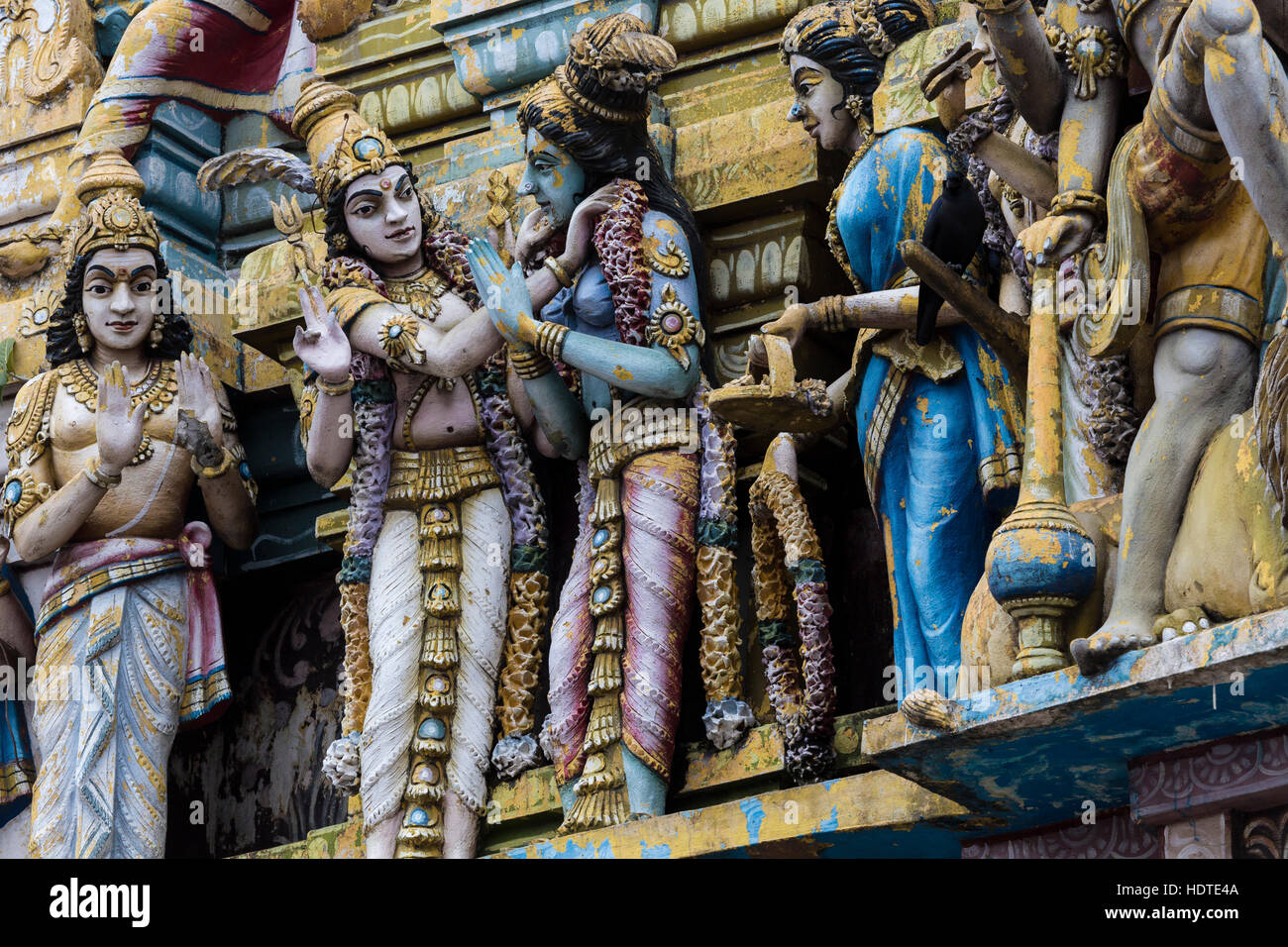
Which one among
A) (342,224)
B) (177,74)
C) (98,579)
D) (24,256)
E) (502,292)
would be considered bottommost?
(98,579)

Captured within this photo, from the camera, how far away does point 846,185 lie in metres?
8.00

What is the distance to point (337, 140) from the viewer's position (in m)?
8.90

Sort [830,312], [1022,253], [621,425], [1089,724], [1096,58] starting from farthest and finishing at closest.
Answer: [621,425], [830,312], [1022,253], [1096,58], [1089,724]

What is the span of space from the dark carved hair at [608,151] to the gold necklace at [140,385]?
163 cm

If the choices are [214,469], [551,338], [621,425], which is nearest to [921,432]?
[621,425]

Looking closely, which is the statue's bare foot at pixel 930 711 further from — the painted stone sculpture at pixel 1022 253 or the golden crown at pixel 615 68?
the golden crown at pixel 615 68

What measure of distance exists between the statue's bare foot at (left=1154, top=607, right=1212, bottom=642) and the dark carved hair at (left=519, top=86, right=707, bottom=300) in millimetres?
2537

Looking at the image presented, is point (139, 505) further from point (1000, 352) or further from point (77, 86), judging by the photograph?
point (1000, 352)

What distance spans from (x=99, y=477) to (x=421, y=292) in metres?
1.19

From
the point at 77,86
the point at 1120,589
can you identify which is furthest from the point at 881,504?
the point at 77,86

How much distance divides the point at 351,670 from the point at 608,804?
1.11 meters

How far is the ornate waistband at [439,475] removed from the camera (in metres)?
8.70

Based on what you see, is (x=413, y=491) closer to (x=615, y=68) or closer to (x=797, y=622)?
(x=797, y=622)

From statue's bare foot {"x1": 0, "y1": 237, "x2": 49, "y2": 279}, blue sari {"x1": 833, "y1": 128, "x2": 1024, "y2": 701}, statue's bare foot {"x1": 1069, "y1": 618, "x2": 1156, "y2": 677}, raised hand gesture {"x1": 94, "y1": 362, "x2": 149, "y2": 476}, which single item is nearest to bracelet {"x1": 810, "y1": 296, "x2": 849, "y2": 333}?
blue sari {"x1": 833, "y1": 128, "x2": 1024, "y2": 701}
